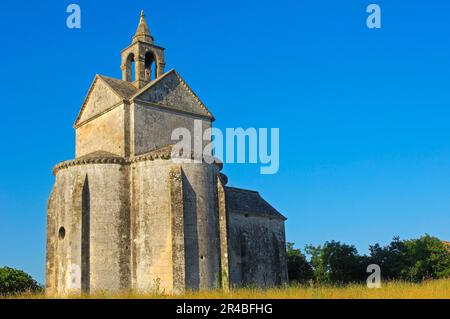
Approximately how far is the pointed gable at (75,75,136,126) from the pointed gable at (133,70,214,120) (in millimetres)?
1149

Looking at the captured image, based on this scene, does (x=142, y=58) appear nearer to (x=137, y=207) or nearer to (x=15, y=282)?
(x=137, y=207)

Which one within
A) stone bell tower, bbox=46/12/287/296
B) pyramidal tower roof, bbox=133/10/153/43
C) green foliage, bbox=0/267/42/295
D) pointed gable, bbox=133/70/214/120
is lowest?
green foliage, bbox=0/267/42/295

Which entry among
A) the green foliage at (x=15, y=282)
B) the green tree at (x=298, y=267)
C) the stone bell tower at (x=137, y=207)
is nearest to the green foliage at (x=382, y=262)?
the green tree at (x=298, y=267)

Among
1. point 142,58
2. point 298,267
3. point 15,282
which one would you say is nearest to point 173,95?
point 142,58

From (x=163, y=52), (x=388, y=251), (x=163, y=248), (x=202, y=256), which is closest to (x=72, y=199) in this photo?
(x=163, y=248)

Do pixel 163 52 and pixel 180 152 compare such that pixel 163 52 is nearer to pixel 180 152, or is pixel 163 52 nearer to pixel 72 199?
pixel 180 152

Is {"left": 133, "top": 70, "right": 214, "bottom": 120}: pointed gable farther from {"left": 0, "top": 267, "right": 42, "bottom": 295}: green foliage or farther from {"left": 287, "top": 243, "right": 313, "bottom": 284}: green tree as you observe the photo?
{"left": 287, "top": 243, "right": 313, "bottom": 284}: green tree

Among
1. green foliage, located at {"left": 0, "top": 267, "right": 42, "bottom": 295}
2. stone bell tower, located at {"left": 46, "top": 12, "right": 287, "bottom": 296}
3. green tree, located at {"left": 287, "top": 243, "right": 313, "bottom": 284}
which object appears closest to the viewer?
stone bell tower, located at {"left": 46, "top": 12, "right": 287, "bottom": 296}

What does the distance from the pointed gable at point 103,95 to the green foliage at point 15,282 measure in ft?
42.2

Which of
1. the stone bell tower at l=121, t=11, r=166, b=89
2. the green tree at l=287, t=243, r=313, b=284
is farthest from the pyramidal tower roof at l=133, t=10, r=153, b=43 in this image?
the green tree at l=287, t=243, r=313, b=284

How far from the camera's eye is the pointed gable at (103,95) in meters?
31.2

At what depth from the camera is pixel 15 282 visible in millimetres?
38688

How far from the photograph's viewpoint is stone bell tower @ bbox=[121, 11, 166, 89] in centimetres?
3312

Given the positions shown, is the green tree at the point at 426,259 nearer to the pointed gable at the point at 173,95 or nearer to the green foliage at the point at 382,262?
the green foliage at the point at 382,262
